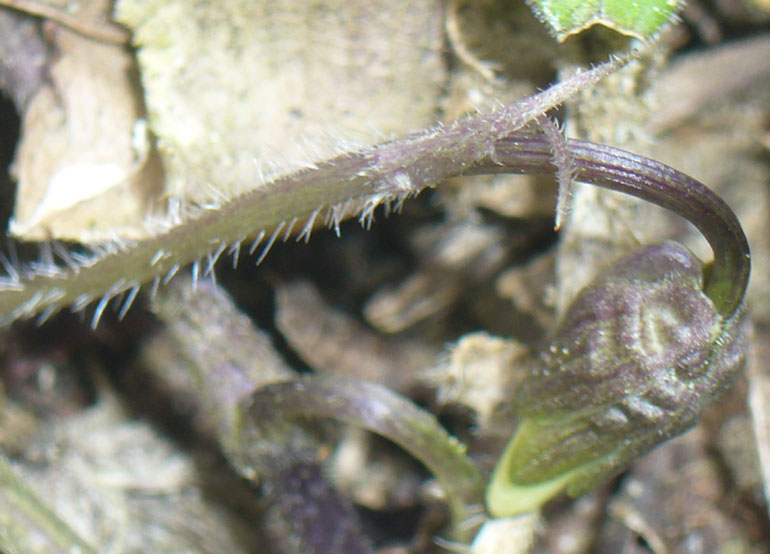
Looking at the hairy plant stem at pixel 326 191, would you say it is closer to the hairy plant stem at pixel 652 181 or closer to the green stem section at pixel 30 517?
the hairy plant stem at pixel 652 181

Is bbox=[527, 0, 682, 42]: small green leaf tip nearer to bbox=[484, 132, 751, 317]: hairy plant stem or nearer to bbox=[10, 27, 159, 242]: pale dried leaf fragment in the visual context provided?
bbox=[484, 132, 751, 317]: hairy plant stem

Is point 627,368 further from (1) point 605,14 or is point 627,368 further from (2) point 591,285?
(1) point 605,14

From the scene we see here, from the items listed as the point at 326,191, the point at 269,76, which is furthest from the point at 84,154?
the point at 326,191

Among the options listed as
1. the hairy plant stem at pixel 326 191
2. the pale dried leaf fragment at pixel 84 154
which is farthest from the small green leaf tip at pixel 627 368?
the pale dried leaf fragment at pixel 84 154

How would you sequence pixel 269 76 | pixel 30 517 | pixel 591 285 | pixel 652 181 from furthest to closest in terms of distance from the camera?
pixel 269 76 < pixel 30 517 < pixel 591 285 < pixel 652 181

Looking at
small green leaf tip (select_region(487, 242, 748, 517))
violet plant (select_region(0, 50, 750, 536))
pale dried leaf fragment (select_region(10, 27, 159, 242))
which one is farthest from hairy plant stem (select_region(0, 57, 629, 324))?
small green leaf tip (select_region(487, 242, 748, 517))

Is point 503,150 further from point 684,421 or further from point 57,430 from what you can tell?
point 57,430
